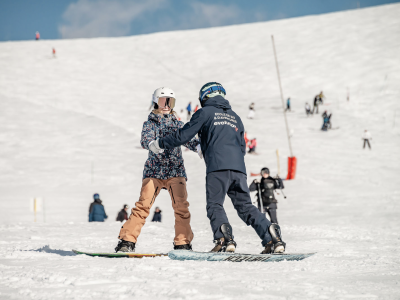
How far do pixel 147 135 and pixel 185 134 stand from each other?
1.62 feet

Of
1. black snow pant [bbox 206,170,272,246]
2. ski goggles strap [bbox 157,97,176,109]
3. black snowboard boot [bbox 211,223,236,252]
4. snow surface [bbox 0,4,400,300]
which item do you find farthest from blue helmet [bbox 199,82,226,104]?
snow surface [bbox 0,4,400,300]

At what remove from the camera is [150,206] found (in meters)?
4.39

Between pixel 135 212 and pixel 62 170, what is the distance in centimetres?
1725

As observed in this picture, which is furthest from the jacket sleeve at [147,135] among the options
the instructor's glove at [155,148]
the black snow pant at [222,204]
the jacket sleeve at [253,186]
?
the jacket sleeve at [253,186]

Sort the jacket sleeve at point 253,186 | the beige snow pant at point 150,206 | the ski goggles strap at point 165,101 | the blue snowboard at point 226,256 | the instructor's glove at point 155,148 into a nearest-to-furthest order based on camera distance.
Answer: the blue snowboard at point 226,256
the instructor's glove at point 155,148
the beige snow pant at point 150,206
the ski goggles strap at point 165,101
the jacket sleeve at point 253,186

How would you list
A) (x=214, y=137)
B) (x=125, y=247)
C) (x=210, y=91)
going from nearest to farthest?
(x=214, y=137) → (x=125, y=247) → (x=210, y=91)

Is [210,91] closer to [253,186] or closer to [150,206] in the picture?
[150,206]

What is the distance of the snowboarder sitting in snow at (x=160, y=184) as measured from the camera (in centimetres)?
433

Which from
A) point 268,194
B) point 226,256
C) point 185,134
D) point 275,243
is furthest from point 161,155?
point 268,194

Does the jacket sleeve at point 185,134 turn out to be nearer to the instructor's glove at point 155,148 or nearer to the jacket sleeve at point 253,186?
the instructor's glove at point 155,148

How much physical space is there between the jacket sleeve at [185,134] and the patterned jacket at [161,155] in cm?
29

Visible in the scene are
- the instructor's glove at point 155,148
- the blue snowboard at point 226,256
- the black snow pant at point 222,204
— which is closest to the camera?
the blue snowboard at point 226,256

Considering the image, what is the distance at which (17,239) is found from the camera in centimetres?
665

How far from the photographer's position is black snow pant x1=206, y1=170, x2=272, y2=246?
13.1 feet
